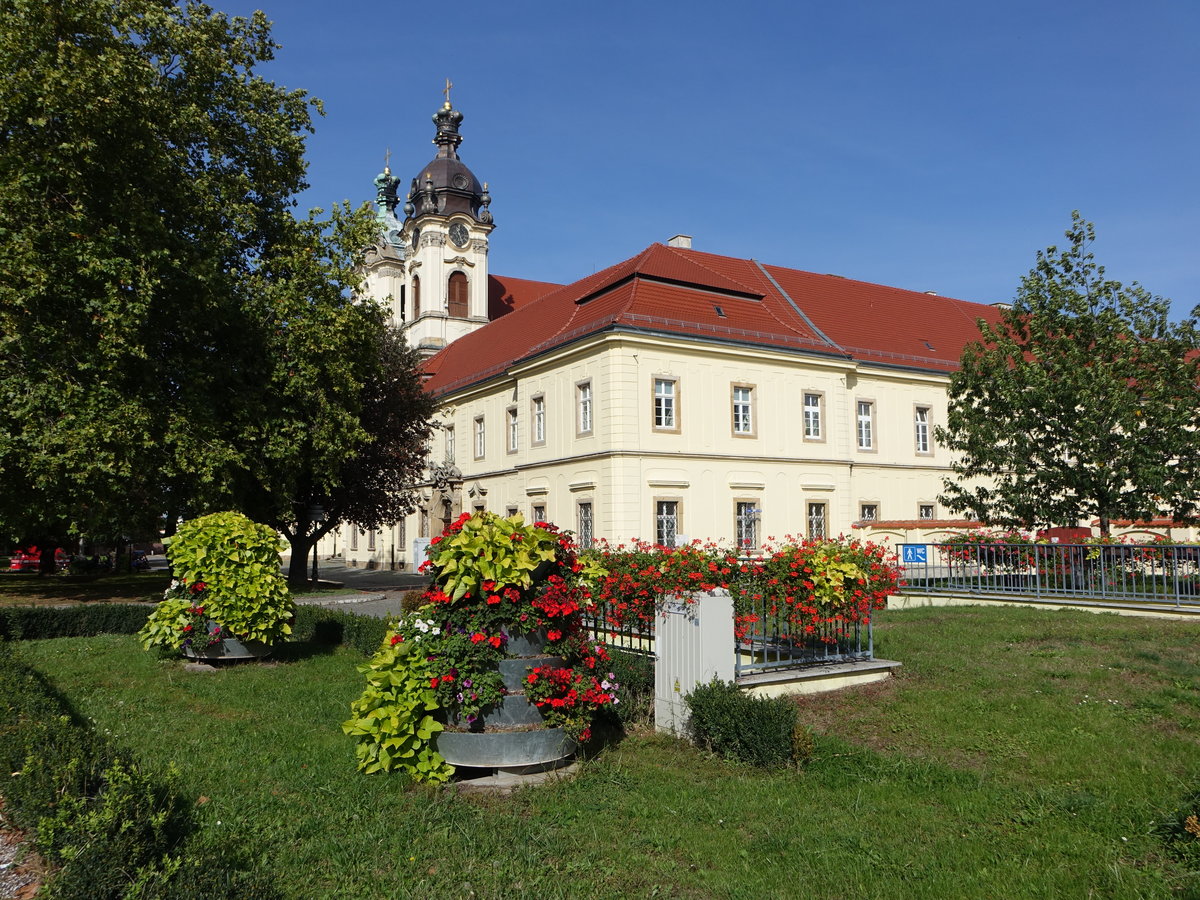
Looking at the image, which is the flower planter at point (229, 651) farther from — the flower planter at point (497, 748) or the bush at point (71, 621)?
the flower planter at point (497, 748)

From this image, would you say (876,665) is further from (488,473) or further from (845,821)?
(488,473)

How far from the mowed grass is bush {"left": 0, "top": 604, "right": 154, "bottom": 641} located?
846 cm

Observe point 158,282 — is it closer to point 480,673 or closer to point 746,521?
point 480,673

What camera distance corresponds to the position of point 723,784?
6.70m

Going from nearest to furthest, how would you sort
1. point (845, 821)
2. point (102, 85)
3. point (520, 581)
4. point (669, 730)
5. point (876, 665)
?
point (845, 821) < point (520, 581) < point (669, 730) < point (876, 665) < point (102, 85)

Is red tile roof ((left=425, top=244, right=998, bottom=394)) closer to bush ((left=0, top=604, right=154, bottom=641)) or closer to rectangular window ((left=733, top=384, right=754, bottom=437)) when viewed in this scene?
rectangular window ((left=733, top=384, right=754, bottom=437))

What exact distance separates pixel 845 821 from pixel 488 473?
2925 cm

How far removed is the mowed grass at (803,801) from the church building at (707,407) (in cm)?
1674

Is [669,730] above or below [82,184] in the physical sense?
below

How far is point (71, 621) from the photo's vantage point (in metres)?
17.5

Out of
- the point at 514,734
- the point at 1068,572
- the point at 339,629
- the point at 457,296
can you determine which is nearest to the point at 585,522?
the point at 339,629

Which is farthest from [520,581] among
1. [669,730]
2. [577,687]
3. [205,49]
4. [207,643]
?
[205,49]

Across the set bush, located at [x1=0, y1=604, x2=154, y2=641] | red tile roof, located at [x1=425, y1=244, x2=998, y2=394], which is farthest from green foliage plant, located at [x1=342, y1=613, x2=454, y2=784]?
red tile roof, located at [x1=425, y1=244, x2=998, y2=394]

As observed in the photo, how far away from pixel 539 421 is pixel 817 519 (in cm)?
996
